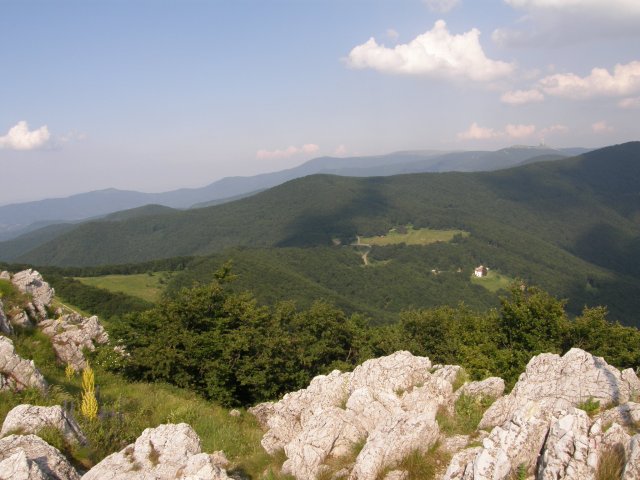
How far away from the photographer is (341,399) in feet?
46.6

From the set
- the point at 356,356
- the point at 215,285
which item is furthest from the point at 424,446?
the point at 356,356

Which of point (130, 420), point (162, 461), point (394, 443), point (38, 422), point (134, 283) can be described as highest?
point (38, 422)

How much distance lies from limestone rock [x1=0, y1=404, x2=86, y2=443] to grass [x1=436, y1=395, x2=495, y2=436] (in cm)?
911

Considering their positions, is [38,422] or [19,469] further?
[38,422]

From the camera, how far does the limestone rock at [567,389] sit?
10016 mm

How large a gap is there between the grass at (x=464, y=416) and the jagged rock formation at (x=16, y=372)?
12.2 m

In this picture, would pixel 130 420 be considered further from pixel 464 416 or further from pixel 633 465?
pixel 633 465

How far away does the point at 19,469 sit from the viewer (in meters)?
6.89

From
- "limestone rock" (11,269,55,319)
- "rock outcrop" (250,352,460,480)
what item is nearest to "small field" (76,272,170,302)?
"limestone rock" (11,269,55,319)

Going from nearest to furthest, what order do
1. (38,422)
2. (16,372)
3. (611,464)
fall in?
1. (611,464)
2. (38,422)
3. (16,372)

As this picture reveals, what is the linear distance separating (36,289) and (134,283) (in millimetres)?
117823

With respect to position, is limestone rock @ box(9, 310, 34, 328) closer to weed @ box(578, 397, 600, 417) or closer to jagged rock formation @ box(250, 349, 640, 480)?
jagged rock formation @ box(250, 349, 640, 480)

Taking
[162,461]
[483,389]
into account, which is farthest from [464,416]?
[162,461]

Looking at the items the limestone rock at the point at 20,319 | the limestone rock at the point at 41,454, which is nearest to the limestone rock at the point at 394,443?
the limestone rock at the point at 41,454
